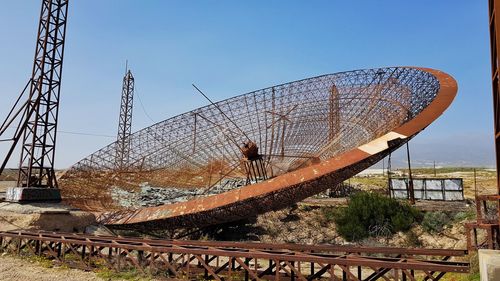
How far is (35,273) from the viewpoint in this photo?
45.3 feet

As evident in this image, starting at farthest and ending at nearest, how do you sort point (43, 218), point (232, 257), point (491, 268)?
point (43, 218), point (232, 257), point (491, 268)

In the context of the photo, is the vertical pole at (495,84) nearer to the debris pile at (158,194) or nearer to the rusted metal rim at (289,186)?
the rusted metal rim at (289,186)

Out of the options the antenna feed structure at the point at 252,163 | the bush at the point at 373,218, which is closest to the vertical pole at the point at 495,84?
the antenna feed structure at the point at 252,163

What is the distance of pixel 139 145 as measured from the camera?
→ 26.6 meters

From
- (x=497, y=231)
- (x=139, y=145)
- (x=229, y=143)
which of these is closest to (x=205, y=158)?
(x=229, y=143)

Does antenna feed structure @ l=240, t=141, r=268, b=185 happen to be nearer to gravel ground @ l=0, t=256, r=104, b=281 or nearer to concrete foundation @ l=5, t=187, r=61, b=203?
gravel ground @ l=0, t=256, r=104, b=281

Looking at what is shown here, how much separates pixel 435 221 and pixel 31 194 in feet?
77.9

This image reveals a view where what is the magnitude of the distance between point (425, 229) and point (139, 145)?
60.2ft

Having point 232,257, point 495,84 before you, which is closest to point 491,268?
point 495,84

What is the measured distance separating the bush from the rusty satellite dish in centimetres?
484

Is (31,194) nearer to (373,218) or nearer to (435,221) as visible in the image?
(373,218)

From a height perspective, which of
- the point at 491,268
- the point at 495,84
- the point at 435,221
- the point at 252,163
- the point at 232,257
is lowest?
the point at 232,257

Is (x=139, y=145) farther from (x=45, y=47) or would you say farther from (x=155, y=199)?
(x=45, y=47)

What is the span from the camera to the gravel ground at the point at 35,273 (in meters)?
13.2
